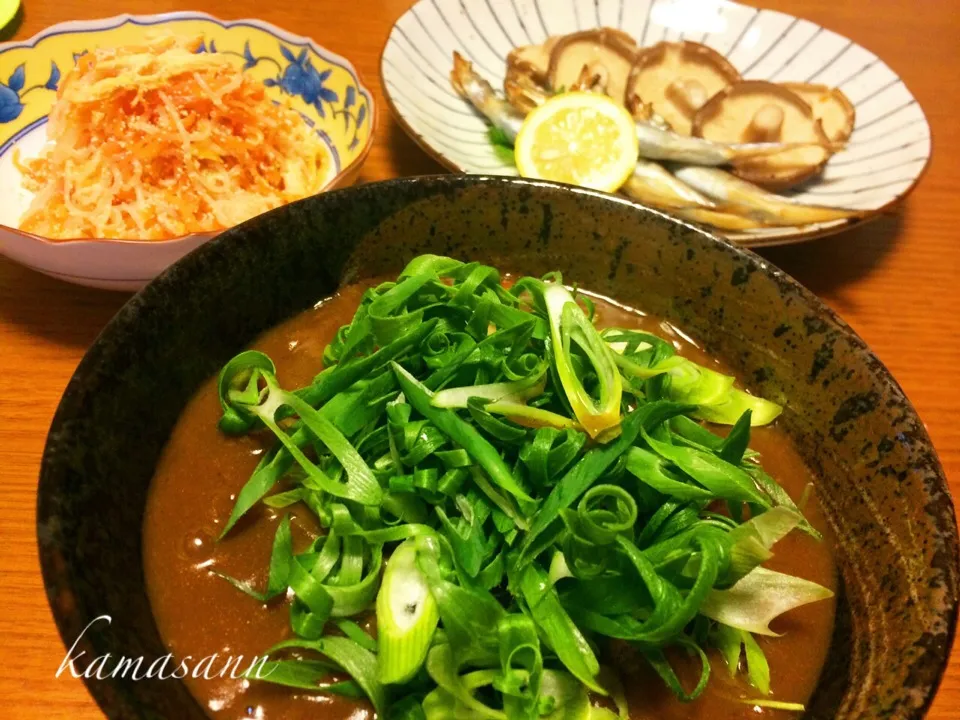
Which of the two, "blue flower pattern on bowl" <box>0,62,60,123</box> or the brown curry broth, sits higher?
"blue flower pattern on bowl" <box>0,62,60,123</box>

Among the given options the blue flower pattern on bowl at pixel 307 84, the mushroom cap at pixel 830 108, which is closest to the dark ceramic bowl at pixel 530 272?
the blue flower pattern on bowl at pixel 307 84

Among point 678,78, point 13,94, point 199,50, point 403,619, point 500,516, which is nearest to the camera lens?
point 403,619

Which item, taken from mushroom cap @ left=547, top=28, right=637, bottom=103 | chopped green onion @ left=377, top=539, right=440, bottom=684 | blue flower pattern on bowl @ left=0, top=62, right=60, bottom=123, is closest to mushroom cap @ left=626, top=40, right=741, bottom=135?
mushroom cap @ left=547, top=28, right=637, bottom=103

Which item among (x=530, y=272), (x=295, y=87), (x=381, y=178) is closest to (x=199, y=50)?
A: (x=295, y=87)

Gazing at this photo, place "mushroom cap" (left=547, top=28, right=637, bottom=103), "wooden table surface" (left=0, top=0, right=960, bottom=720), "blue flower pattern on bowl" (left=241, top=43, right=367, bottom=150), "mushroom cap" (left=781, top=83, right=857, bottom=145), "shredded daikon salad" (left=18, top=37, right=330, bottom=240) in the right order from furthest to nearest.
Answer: "mushroom cap" (left=547, top=28, right=637, bottom=103) < "mushroom cap" (left=781, top=83, right=857, bottom=145) < "blue flower pattern on bowl" (left=241, top=43, right=367, bottom=150) < "shredded daikon salad" (left=18, top=37, right=330, bottom=240) < "wooden table surface" (left=0, top=0, right=960, bottom=720)

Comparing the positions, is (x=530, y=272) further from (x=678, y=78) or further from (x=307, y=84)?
(x=678, y=78)

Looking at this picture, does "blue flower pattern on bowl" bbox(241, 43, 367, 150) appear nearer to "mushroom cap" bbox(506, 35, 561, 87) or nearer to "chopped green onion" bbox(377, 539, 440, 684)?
"mushroom cap" bbox(506, 35, 561, 87)
